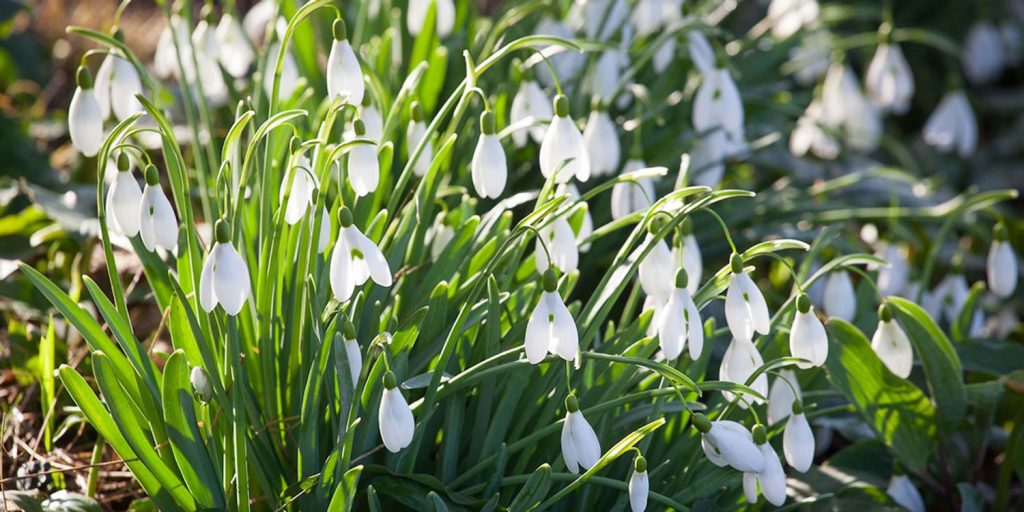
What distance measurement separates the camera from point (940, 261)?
2824mm

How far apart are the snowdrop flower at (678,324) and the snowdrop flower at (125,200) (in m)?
0.66

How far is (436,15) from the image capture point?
219 cm

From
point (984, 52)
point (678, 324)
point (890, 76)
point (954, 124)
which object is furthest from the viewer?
point (984, 52)

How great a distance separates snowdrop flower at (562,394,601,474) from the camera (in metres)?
1.22

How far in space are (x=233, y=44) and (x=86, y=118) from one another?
76cm

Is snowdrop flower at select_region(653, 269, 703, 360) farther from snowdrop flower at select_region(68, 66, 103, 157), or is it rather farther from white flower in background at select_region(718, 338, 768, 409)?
snowdrop flower at select_region(68, 66, 103, 157)

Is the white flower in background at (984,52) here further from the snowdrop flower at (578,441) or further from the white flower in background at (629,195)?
the snowdrop flower at (578,441)

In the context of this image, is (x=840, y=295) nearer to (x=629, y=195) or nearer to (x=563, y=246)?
(x=629, y=195)

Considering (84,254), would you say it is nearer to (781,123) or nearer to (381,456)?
(381,456)

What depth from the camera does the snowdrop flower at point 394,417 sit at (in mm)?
1182

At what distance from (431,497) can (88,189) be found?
148 centimetres

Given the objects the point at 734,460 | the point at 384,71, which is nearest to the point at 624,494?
Result: the point at 734,460

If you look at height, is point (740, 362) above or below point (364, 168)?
below

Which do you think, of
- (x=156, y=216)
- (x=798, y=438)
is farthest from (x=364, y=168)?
(x=798, y=438)
